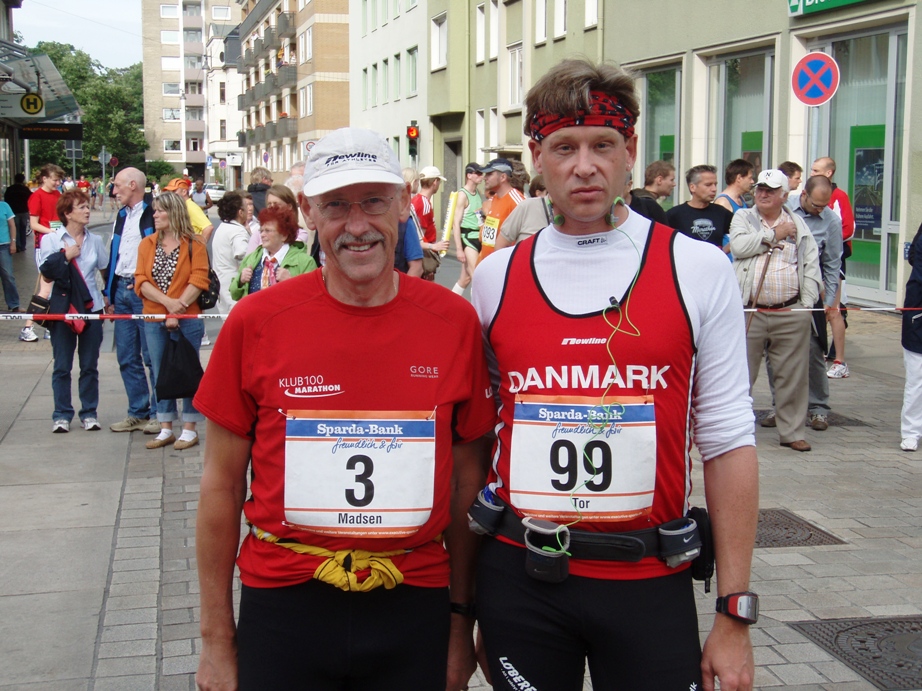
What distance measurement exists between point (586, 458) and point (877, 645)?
2.77 meters

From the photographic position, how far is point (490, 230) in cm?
1130

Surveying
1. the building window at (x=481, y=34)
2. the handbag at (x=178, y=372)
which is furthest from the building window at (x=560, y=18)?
the handbag at (x=178, y=372)

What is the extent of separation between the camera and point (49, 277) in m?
8.91

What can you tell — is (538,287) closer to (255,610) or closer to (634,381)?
(634,381)

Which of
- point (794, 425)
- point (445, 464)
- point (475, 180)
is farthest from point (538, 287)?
point (475, 180)

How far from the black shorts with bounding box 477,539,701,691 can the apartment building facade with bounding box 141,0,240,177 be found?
11867 centimetres

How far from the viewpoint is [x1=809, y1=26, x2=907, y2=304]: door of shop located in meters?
15.3

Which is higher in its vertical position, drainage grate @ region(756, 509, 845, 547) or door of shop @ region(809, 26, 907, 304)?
door of shop @ region(809, 26, 907, 304)

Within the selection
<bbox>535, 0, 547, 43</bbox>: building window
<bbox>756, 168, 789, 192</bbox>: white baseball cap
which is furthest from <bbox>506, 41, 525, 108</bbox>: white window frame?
<bbox>756, 168, 789, 192</bbox>: white baseball cap

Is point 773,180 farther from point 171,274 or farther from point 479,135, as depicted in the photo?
point 479,135

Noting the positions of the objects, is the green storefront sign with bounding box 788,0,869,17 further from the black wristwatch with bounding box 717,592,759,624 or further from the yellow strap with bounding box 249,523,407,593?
the yellow strap with bounding box 249,523,407,593

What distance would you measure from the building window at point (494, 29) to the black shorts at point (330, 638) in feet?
103

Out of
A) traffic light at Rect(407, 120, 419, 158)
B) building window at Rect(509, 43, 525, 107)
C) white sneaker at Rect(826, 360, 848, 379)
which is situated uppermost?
building window at Rect(509, 43, 525, 107)

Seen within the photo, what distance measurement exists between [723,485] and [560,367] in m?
0.46
